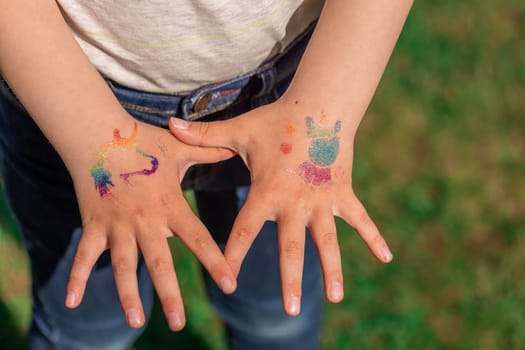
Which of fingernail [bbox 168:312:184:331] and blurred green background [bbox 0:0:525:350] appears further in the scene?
blurred green background [bbox 0:0:525:350]

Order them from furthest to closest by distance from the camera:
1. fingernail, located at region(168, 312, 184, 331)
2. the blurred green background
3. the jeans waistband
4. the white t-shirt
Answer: the blurred green background → the jeans waistband → the white t-shirt → fingernail, located at region(168, 312, 184, 331)

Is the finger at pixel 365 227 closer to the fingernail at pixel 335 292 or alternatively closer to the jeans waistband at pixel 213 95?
the fingernail at pixel 335 292

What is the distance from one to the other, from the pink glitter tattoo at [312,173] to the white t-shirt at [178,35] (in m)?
0.23

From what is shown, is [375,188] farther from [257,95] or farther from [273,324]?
[257,95]

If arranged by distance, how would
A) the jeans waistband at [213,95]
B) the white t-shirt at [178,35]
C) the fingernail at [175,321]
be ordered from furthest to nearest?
1. the jeans waistband at [213,95]
2. the white t-shirt at [178,35]
3. the fingernail at [175,321]

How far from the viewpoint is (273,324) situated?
5.18ft

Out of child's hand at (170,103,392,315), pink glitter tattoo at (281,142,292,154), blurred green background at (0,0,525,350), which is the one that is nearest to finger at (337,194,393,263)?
child's hand at (170,103,392,315)

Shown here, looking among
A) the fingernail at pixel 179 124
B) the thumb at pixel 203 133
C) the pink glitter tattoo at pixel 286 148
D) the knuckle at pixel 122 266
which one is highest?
the fingernail at pixel 179 124

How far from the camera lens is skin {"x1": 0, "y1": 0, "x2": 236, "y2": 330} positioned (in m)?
0.95

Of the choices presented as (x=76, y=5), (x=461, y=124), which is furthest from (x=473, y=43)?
(x=76, y=5)

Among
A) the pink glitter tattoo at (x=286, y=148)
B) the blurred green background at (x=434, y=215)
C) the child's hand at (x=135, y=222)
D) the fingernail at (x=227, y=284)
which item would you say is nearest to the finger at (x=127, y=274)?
the child's hand at (x=135, y=222)

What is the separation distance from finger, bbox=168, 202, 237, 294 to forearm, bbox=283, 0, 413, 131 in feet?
0.75

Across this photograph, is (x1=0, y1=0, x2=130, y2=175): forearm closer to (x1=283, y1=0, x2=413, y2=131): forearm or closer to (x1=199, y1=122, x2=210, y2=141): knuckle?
(x1=199, y1=122, x2=210, y2=141): knuckle

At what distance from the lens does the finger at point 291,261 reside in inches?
38.3
